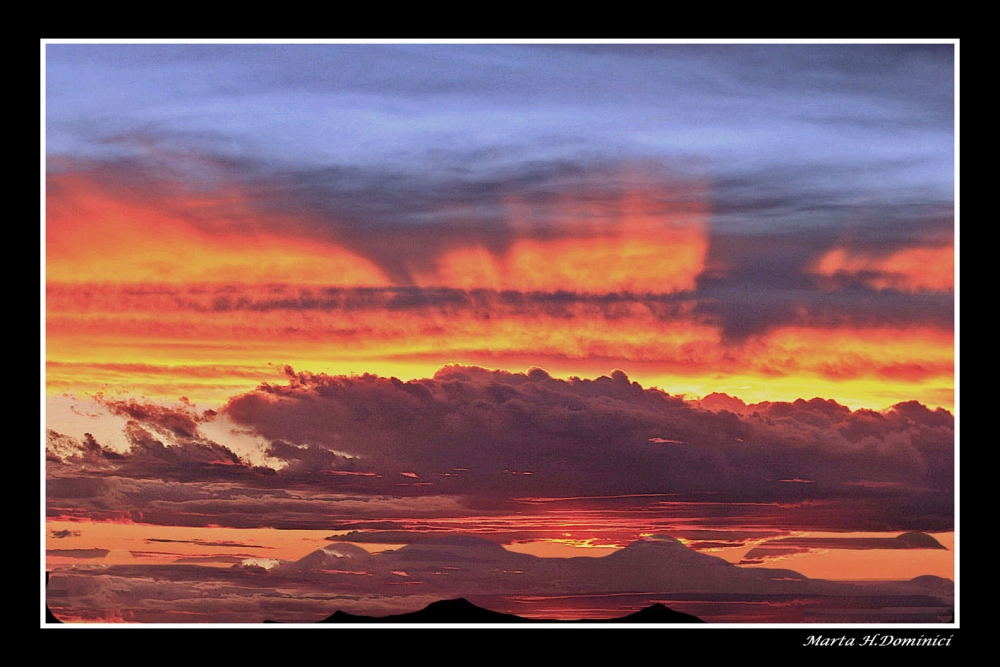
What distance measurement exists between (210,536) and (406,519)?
1.31m

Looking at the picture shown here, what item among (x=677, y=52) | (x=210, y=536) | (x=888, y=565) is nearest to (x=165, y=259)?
(x=210, y=536)

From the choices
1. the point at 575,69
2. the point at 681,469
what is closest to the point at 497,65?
the point at 575,69

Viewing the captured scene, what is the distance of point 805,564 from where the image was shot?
6.98 meters

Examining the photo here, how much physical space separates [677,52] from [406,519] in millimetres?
3644

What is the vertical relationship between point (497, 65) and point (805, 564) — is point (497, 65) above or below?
above

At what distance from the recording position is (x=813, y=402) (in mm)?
7129

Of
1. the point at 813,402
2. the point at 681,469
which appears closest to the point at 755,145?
the point at 813,402

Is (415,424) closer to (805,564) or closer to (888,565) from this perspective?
(805,564)

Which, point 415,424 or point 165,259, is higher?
point 165,259

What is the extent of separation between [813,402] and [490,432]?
2.21 meters

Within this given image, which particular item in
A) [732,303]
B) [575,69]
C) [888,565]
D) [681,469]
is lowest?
[888,565]

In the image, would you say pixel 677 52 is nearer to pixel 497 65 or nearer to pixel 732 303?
pixel 497 65

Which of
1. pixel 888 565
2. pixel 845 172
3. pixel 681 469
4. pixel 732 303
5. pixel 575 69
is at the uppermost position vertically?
pixel 575 69

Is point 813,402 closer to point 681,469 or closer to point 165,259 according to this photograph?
point 681,469
